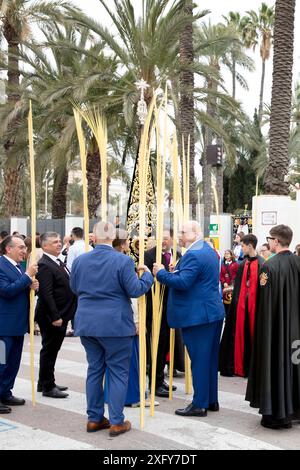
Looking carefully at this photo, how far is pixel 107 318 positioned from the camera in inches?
213

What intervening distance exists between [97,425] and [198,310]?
139cm

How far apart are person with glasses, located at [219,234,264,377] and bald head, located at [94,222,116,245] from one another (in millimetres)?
2668

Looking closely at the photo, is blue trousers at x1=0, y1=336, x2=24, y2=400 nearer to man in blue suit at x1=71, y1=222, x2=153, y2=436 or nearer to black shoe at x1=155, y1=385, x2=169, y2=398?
man in blue suit at x1=71, y1=222, x2=153, y2=436

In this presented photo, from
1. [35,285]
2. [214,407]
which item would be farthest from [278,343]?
[35,285]

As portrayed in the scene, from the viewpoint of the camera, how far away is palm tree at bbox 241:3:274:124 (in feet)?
154

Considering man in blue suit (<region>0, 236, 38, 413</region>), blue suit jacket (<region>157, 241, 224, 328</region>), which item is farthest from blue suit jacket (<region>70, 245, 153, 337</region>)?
man in blue suit (<region>0, 236, 38, 413</region>)

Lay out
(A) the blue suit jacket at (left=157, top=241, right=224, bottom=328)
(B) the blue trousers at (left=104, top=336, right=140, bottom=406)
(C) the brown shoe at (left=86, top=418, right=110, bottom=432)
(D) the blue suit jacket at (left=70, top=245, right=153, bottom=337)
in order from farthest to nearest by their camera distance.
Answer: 1. (B) the blue trousers at (left=104, top=336, right=140, bottom=406)
2. (A) the blue suit jacket at (left=157, top=241, right=224, bottom=328)
3. (C) the brown shoe at (left=86, top=418, right=110, bottom=432)
4. (D) the blue suit jacket at (left=70, top=245, right=153, bottom=337)

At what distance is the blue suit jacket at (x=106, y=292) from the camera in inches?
213

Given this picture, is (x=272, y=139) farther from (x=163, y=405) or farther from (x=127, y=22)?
(x=163, y=405)

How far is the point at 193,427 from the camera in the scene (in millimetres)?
5781

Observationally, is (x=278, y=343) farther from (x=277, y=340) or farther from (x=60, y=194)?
(x=60, y=194)

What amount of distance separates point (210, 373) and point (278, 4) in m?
11.2

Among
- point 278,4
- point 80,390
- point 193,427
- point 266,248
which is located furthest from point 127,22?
point 193,427

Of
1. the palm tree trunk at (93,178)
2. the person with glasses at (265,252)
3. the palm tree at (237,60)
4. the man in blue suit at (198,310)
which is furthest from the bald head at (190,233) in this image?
the palm tree at (237,60)
